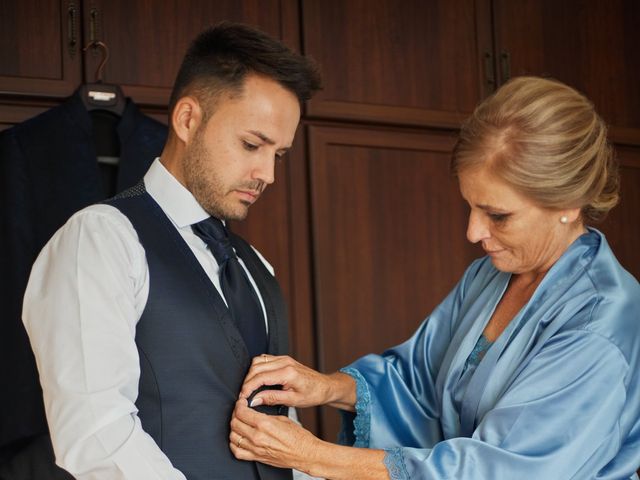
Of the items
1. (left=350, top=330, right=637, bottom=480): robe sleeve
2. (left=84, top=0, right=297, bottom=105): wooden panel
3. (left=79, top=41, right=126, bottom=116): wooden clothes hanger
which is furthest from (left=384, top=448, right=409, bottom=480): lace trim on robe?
(left=84, top=0, right=297, bottom=105): wooden panel

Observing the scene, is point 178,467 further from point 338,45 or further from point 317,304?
point 338,45

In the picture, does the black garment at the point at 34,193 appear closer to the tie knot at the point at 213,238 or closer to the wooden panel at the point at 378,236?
the tie knot at the point at 213,238

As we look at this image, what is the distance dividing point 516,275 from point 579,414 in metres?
0.49

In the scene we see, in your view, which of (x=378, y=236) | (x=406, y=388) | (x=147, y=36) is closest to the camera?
(x=406, y=388)

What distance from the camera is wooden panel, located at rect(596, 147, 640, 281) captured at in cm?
402

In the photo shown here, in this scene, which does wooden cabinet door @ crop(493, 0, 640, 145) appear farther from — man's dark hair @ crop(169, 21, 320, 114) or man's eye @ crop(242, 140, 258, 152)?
man's eye @ crop(242, 140, 258, 152)

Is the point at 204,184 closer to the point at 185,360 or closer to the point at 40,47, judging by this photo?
the point at 185,360

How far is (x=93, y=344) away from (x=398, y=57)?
7.04 feet

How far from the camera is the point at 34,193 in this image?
2.65m

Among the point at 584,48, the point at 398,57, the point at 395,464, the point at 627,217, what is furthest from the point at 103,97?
the point at 627,217

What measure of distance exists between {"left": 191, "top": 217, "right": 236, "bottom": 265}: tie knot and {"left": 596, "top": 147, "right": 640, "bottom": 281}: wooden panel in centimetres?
235

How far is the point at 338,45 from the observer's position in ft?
11.4

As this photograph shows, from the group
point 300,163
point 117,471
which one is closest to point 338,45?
point 300,163

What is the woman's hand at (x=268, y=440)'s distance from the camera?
6.21 ft
